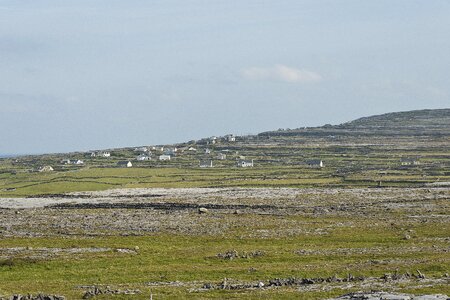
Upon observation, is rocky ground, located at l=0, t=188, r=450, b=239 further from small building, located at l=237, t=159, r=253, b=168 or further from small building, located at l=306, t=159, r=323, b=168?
small building, located at l=237, t=159, r=253, b=168

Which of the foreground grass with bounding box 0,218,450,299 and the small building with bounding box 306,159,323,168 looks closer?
the foreground grass with bounding box 0,218,450,299

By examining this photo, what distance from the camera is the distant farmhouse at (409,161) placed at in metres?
176

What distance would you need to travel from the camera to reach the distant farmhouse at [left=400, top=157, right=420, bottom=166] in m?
176

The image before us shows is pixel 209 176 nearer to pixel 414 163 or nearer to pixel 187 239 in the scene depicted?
pixel 414 163

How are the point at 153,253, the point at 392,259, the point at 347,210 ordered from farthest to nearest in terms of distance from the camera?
the point at 347,210
the point at 153,253
the point at 392,259

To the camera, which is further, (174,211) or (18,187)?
(18,187)

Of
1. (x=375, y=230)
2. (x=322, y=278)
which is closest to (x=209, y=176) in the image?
(x=375, y=230)

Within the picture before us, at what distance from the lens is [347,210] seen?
283 ft

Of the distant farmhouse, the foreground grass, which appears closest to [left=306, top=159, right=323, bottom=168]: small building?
the distant farmhouse

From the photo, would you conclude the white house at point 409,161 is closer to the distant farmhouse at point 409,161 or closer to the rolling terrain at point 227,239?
the distant farmhouse at point 409,161

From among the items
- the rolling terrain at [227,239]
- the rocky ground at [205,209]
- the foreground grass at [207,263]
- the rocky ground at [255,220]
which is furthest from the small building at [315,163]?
the foreground grass at [207,263]

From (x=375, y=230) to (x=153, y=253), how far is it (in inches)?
895

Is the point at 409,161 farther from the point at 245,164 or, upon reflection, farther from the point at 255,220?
the point at 255,220

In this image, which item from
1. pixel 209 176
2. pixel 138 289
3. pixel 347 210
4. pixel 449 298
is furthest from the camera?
pixel 209 176
